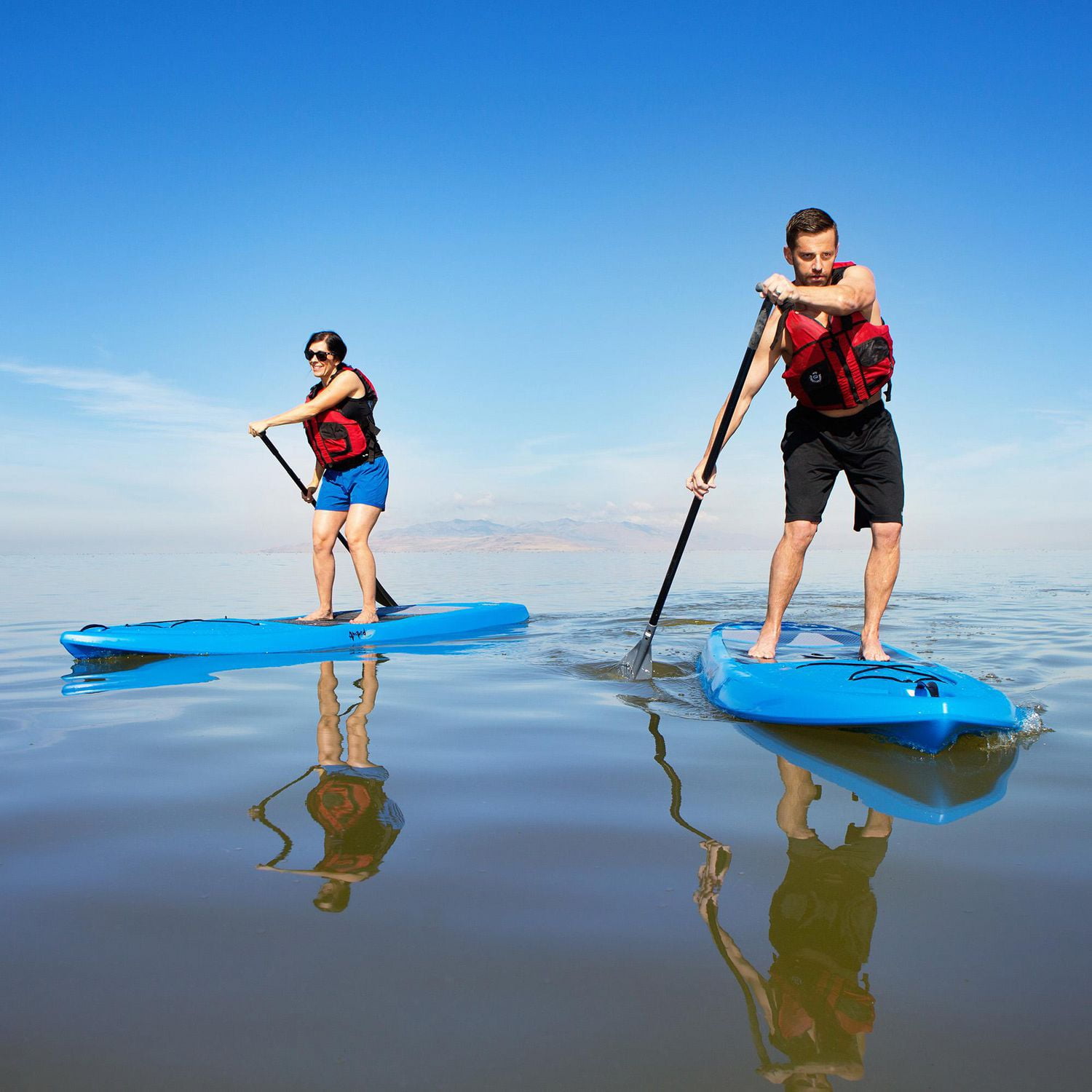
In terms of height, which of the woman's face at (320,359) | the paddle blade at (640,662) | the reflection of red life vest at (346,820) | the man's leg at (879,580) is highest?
the woman's face at (320,359)

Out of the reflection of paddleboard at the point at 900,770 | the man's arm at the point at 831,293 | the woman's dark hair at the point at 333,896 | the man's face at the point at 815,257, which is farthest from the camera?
the man's face at the point at 815,257

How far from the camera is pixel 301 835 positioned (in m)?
2.14

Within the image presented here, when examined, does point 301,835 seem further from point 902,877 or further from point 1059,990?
point 1059,990

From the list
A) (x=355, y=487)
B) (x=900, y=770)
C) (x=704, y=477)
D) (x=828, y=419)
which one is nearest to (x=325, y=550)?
(x=355, y=487)

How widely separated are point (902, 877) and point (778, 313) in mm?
2886

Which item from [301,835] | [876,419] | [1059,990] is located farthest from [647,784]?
[876,419]

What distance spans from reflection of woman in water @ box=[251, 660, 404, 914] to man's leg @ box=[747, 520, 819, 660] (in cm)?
200

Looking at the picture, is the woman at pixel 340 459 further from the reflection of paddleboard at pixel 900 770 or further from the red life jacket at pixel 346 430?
the reflection of paddleboard at pixel 900 770

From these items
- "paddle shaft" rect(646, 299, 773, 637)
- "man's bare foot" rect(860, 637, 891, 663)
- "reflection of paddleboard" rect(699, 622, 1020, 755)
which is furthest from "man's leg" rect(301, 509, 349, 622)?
"man's bare foot" rect(860, 637, 891, 663)

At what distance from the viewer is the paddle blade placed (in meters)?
4.69

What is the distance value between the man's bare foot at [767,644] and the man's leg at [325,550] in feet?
11.2

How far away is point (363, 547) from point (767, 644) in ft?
10.8

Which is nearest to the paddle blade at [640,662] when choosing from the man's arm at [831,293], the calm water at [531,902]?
the calm water at [531,902]

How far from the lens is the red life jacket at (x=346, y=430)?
6211 millimetres
